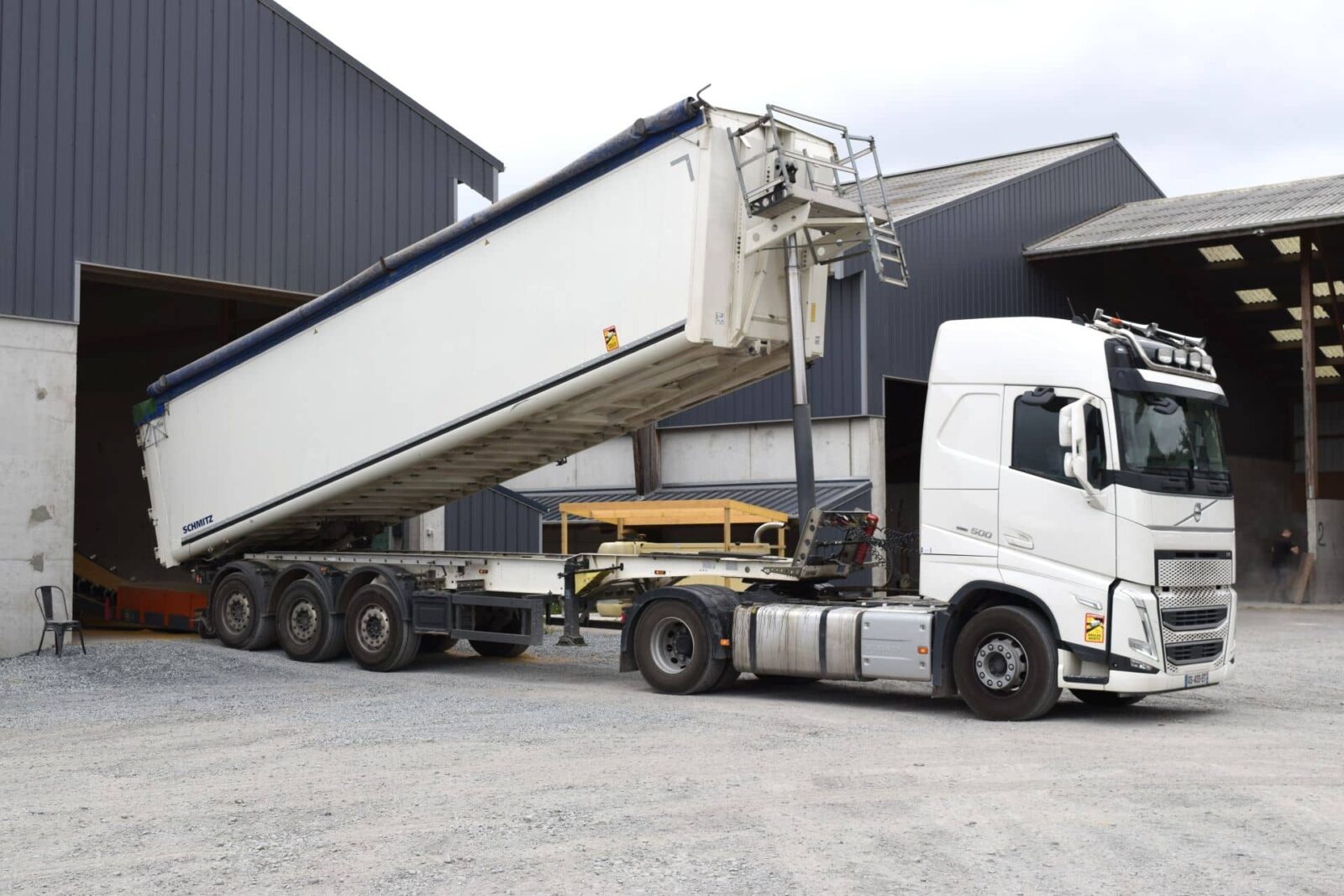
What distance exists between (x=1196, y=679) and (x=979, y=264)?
687 inches

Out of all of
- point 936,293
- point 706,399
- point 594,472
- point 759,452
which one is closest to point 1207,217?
point 936,293

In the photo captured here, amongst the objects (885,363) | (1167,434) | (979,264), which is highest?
(979,264)

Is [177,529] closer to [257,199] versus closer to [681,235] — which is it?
[257,199]

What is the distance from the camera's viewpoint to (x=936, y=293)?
2592cm

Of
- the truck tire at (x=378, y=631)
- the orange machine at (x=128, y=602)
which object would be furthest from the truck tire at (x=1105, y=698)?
the orange machine at (x=128, y=602)

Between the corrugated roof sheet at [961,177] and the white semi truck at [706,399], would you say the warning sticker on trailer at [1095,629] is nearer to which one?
the white semi truck at [706,399]

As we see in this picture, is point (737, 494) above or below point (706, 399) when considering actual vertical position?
below

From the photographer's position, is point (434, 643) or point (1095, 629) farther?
point (434, 643)

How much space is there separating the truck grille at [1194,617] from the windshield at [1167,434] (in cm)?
108

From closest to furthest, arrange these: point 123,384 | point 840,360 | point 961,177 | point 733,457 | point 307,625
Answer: point 307,625 < point 123,384 < point 840,360 < point 733,457 < point 961,177

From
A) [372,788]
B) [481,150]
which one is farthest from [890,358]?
[372,788]

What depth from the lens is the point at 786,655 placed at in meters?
11.6

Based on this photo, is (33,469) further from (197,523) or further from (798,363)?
(798,363)

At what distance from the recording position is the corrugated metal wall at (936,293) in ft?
80.7
